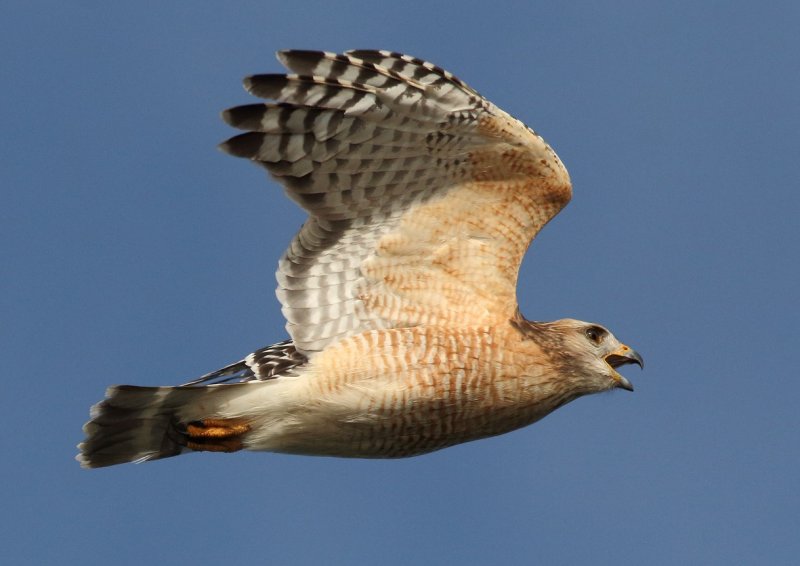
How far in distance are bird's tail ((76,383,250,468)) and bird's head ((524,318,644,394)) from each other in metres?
2.16

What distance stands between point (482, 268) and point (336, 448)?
5.19 ft

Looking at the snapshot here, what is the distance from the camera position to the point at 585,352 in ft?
36.1

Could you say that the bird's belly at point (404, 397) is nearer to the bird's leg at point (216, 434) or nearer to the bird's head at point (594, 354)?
the bird's leg at point (216, 434)

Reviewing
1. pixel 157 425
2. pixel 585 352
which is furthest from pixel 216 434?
pixel 585 352

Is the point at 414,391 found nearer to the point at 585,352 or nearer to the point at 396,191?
the point at 396,191

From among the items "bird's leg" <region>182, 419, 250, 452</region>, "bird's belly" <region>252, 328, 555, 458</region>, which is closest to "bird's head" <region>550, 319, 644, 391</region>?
"bird's belly" <region>252, 328, 555, 458</region>

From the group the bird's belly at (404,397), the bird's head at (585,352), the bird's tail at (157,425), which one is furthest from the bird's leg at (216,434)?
the bird's head at (585,352)

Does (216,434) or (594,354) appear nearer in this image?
(216,434)

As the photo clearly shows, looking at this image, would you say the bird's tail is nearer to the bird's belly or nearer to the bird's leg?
the bird's leg

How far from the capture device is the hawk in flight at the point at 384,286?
9883mm

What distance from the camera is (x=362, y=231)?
10.4 metres

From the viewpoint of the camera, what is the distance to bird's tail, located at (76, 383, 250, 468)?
10.2 m

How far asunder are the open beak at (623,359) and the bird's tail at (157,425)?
9.24 feet

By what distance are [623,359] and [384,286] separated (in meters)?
2.06
